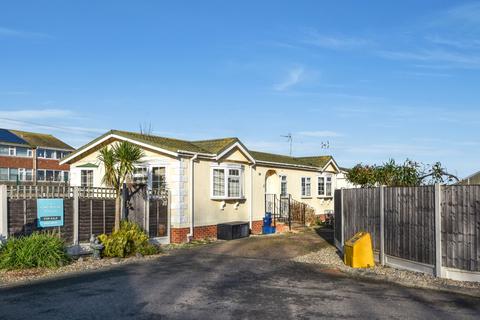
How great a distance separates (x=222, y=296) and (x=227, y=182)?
12780mm

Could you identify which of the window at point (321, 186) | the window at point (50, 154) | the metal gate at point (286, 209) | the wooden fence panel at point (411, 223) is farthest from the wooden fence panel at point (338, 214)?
the window at point (50, 154)

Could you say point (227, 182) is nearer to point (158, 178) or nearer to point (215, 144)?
point (215, 144)

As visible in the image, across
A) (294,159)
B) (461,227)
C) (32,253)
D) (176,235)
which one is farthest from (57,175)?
(461,227)

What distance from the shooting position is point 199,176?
20719mm

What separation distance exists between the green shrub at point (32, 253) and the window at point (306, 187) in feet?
62.5

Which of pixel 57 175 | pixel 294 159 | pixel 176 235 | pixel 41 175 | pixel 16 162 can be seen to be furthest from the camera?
pixel 57 175

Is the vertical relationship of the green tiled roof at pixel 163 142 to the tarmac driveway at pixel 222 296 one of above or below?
above

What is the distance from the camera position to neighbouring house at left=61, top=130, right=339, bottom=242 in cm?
1952

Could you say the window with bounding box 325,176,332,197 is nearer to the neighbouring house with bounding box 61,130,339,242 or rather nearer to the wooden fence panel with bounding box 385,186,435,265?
the neighbouring house with bounding box 61,130,339,242

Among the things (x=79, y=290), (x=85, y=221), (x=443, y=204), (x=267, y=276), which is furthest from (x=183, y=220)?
(x=443, y=204)

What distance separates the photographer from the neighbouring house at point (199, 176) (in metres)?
19.5

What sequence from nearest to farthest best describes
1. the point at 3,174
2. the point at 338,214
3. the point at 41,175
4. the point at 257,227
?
1. the point at 338,214
2. the point at 257,227
3. the point at 3,174
4. the point at 41,175

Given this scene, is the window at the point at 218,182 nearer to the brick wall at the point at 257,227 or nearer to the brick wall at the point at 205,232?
the brick wall at the point at 205,232

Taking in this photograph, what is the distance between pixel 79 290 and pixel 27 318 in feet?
7.23
